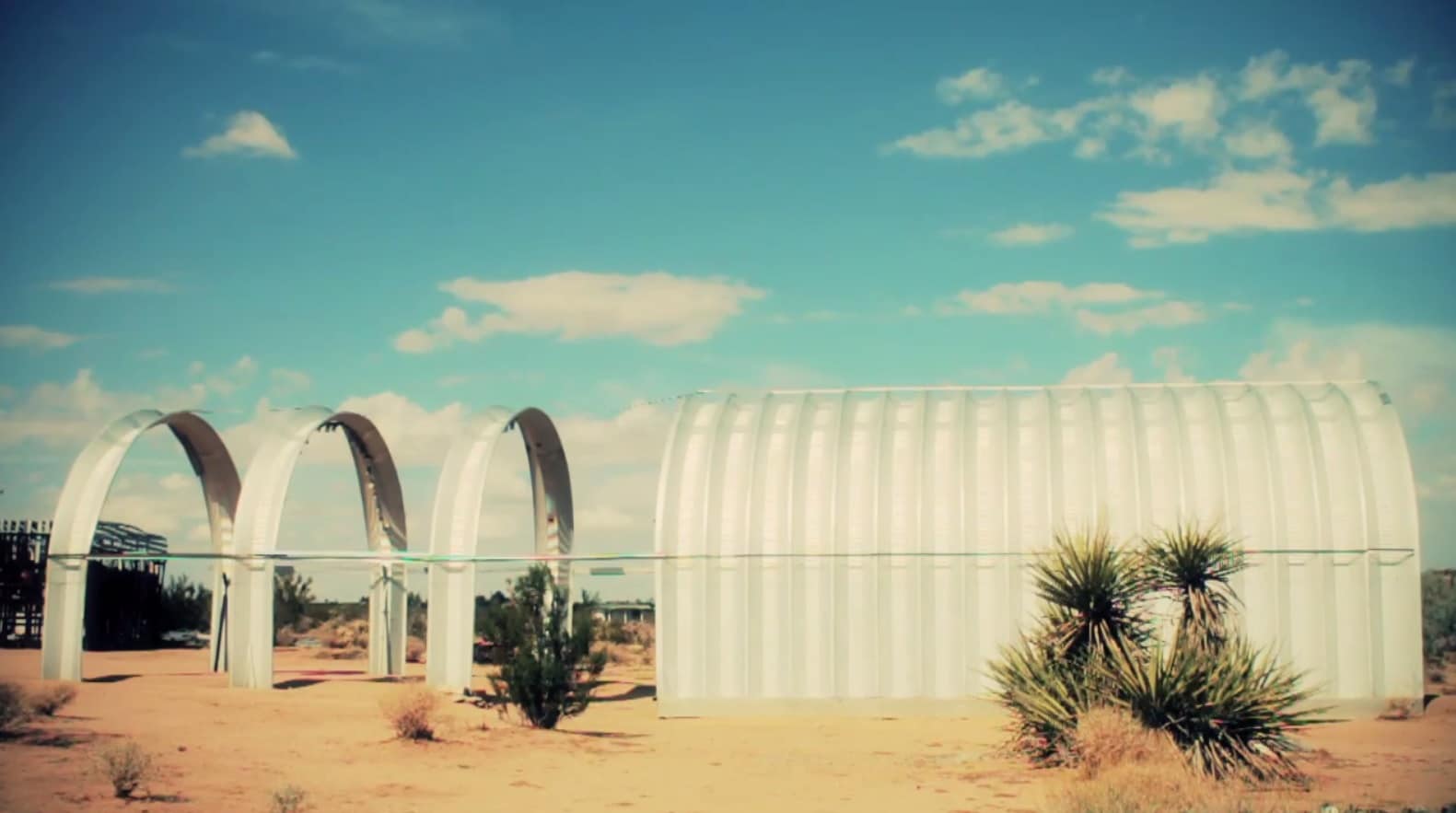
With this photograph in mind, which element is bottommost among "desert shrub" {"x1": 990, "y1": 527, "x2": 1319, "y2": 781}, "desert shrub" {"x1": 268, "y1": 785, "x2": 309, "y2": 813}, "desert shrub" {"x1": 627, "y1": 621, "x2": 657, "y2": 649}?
"desert shrub" {"x1": 627, "y1": 621, "x2": 657, "y2": 649}

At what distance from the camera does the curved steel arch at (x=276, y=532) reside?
29156 millimetres

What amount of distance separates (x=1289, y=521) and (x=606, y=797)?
1633 cm

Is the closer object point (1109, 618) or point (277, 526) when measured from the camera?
point (1109, 618)

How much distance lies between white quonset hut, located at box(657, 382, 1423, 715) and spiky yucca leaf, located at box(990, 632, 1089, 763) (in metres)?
6.89

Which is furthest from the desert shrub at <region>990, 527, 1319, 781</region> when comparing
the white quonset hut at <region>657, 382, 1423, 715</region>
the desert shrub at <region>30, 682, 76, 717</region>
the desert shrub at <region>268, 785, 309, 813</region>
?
the desert shrub at <region>30, 682, 76, 717</region>

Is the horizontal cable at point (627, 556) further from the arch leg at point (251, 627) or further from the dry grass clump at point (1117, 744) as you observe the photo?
the dry grass clump at point (1117, 744)

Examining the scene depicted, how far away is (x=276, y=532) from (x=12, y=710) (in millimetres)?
9912

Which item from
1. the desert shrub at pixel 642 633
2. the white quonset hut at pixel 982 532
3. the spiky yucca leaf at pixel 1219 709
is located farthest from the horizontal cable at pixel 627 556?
the desert shrub at pixel 642 633

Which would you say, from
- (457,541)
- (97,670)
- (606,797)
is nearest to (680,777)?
(606,797)

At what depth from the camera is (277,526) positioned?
30.1 m

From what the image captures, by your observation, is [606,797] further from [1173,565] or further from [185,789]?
[1173,565]

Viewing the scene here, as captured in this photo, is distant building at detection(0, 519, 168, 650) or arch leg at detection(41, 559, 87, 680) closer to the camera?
arch leg at detection(41, 559, 87, 680)

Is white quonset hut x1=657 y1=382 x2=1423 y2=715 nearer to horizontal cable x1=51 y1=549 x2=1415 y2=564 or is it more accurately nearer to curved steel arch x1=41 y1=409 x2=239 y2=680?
horizontal cable x1=51 y1=549 x2=1415 y2=564

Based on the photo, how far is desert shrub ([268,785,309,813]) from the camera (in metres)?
14.9
